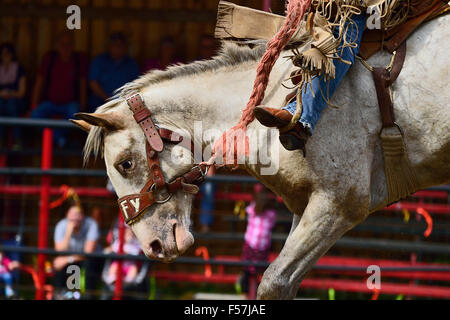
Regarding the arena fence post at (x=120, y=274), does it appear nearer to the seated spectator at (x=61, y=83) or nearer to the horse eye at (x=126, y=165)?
the horse eye at (x=126, y=165)

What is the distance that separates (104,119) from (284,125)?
106cm

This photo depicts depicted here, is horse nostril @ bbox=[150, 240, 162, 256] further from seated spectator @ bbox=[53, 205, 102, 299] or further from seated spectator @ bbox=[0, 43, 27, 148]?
seated spectator @ bbox=[0, 43, 27, 148]

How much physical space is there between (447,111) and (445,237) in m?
4.36

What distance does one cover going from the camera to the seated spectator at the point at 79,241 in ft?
22.8

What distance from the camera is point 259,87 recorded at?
4191 millimetres

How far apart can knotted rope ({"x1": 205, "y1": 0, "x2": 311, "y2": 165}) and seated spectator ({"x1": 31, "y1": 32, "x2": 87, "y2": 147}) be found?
494 cm

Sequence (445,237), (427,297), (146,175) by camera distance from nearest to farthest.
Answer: (146,175) < (427,297) < (445,237)

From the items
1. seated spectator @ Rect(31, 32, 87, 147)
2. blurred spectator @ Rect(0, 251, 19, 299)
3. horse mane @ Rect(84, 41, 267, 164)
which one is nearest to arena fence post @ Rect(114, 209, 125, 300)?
blurred spectator @ Rect(0, 251, 19, 299)

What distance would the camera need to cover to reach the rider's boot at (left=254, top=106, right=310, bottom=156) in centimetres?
383

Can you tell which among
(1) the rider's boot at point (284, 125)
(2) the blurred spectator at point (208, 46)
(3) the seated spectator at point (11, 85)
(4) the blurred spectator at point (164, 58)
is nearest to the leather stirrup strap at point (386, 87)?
(1) the rider's boot at point (284, 125)

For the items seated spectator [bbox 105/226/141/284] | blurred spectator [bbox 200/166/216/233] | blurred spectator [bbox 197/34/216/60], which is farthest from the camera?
blurred spectator [bbox 197/34/216/60]

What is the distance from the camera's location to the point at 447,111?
13.4 feet
